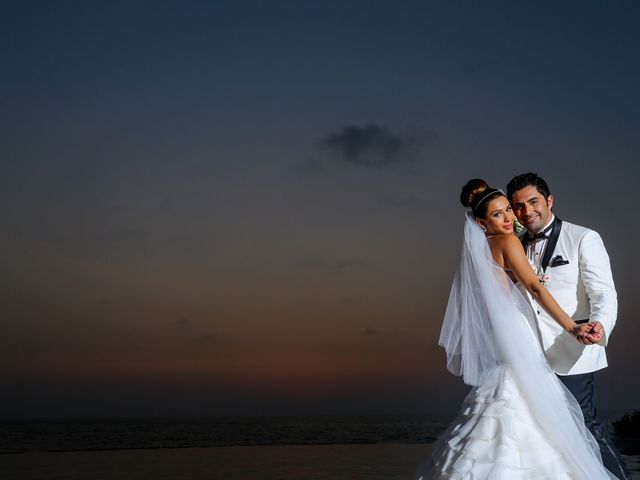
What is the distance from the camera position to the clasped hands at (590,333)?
407 centimetres

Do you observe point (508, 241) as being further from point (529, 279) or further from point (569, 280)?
point (569, 280)

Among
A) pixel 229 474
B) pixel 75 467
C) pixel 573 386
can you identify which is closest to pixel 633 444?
pixel 229 474

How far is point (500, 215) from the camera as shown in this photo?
449cm

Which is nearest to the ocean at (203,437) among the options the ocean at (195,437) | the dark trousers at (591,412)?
the ocean at (195,437)

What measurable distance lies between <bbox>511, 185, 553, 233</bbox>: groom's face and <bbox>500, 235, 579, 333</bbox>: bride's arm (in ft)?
0.52

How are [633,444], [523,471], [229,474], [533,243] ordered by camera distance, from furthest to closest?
[633,444] → [229,474] → [533,243] → [523,471]

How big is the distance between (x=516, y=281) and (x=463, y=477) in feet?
4.22

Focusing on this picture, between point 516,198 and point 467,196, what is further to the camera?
point 467,196

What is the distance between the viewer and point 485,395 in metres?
4.23

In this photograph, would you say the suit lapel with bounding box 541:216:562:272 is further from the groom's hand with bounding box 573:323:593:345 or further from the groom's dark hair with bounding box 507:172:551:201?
the groom's hand with bounding box 573:323:593:345

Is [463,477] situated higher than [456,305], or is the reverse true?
[456,305]

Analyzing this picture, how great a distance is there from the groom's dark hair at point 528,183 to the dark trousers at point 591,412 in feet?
3.66

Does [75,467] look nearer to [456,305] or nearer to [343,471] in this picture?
[343,471]

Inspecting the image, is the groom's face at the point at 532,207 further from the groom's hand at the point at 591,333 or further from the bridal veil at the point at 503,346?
the groom's hand at the point at 591,333
